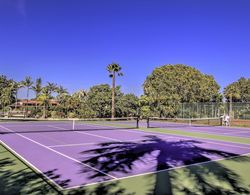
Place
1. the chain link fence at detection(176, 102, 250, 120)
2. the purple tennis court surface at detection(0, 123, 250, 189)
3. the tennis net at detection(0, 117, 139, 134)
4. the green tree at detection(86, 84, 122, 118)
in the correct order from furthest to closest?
the green tree at detection(86, 84, 122, 118), the chain link fence at detection(176, 102, 250, 120), the tennis net at detection(0, 117, 139, 134), the purple tennis court surface at detection(0, 123, 250, 189)

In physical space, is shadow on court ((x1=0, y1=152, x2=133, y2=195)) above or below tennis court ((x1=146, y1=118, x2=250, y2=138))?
below

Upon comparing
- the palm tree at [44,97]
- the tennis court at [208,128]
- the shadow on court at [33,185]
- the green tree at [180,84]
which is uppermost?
the green tree at [180,84]

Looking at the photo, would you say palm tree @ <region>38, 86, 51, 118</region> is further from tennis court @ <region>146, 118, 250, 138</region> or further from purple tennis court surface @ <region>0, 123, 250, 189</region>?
purple tennis court surface @ <region>0, 123, 250, 189</region>

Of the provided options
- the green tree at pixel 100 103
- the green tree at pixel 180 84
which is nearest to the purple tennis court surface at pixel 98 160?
the green tree at pixel 100 103

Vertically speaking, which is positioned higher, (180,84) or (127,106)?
(180,84)

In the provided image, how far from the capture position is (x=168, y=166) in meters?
8.54

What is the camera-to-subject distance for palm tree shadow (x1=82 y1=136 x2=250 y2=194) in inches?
252

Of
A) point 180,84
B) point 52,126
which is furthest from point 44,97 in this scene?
point 180,84

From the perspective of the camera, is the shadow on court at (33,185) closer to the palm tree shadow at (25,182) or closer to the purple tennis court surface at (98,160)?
the palm tree shadow at (25,182)

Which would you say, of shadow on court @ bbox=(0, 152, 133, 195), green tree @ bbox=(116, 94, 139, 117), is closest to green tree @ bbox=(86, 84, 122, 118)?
green tree @ bbox=(116, 94, 139, 117)

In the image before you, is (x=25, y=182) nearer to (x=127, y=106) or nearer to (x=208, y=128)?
(x=208, y=128)

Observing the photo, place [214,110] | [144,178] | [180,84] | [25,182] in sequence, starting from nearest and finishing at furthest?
1. [25,182]
2. [144,178]
3. [214,110]
4. [180,84]

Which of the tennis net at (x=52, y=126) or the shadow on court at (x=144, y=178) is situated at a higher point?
the tennis net at (x=52, y=126)

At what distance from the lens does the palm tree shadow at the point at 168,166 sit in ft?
21.0
